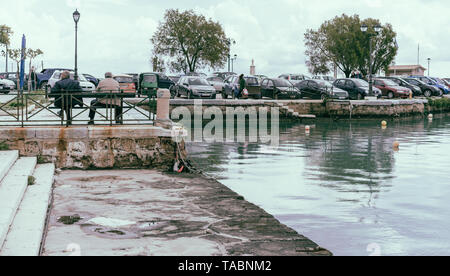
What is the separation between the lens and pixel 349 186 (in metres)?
12.2

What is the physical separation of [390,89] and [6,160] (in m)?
34.6

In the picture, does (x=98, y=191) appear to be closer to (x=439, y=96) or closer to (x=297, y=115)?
(x=297, y=115)

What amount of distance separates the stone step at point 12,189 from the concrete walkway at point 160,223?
489mm

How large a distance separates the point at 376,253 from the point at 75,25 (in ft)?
104

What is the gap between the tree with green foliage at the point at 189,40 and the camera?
61.3 metres

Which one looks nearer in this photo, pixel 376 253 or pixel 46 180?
pixel 376 253

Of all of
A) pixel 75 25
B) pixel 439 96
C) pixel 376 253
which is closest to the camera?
pixel 376 253

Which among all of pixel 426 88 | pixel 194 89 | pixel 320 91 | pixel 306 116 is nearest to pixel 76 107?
pixel 194 89

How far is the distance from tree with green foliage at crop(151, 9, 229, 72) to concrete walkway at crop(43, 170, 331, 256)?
51.3 metres

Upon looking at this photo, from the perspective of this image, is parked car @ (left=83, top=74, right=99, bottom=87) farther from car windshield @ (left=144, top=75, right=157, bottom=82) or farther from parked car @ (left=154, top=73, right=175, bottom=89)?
car windshield @ (left=144, top=75, right=157, bottom=82)

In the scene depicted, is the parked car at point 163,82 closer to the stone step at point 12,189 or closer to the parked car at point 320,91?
the parked car at point 320,91

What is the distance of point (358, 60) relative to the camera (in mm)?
65812

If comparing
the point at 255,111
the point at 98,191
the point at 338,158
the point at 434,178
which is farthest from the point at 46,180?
the point at 255,111

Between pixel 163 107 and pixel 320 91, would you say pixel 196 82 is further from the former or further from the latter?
pixel 163 107
